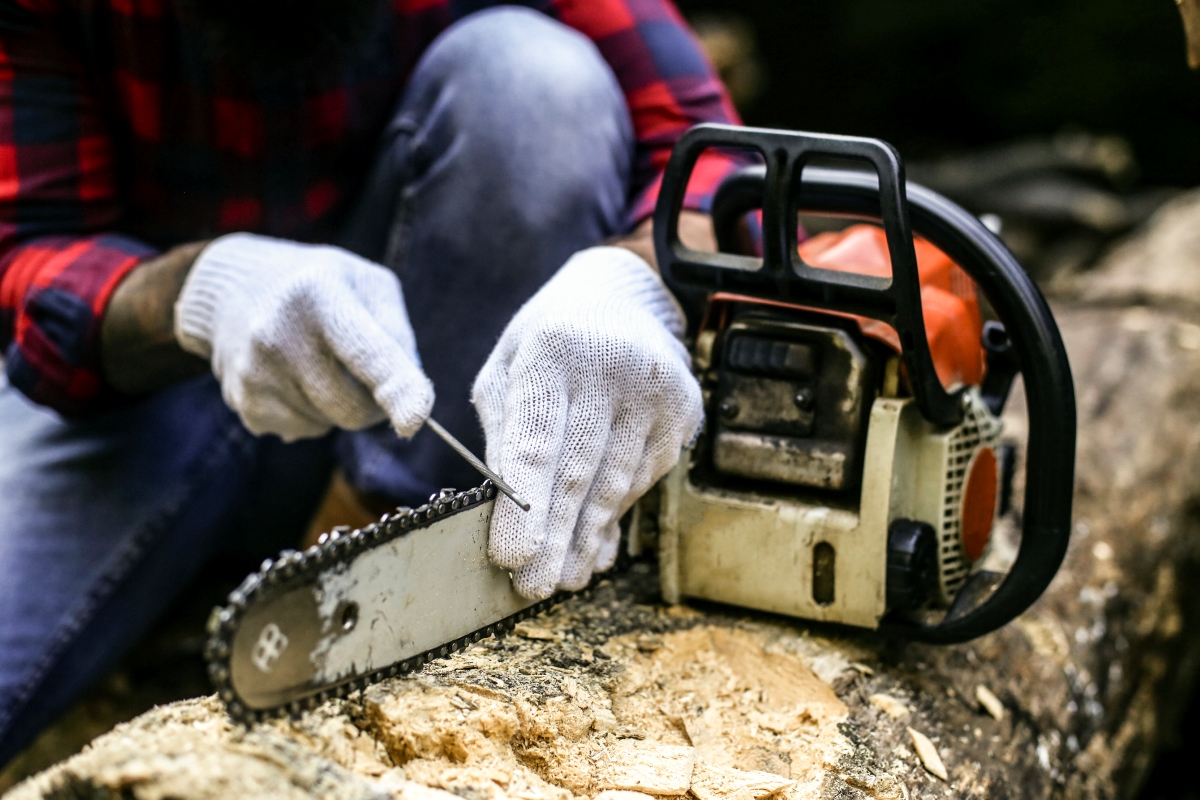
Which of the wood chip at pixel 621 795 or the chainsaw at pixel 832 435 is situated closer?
the wood chip at pixel 621 795

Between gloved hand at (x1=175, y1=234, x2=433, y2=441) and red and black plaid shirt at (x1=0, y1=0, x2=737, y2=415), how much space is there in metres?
0.26

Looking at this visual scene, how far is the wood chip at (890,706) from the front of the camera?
4.29 feet

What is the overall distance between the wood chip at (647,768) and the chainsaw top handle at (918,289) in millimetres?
458

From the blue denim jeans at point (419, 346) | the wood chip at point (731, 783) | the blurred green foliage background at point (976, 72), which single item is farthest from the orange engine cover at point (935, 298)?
the blurred green foliage background at point (976, 72)

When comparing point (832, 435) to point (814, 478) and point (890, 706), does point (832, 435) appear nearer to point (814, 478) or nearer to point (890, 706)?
point (814, 478)

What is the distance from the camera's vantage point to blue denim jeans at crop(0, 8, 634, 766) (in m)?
1.61

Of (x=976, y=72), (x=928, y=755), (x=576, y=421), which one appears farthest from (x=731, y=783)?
(x=976, y=72)

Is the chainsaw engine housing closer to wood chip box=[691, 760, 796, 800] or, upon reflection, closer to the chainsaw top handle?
the chainsaw top handle

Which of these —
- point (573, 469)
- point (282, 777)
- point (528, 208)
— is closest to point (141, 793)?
point (282, 777)

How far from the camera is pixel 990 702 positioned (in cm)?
144

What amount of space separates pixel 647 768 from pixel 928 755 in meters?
0.41

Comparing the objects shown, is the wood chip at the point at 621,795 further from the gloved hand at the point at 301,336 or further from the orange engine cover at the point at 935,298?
the orange engine cover at the point at 935,298

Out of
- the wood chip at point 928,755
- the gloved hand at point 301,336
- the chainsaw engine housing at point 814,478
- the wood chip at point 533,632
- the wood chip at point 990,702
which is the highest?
the gloved hand at point 301,336

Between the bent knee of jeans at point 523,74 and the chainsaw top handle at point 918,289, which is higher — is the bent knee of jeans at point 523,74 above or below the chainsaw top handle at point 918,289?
above
